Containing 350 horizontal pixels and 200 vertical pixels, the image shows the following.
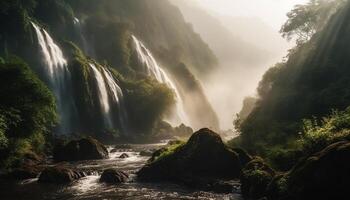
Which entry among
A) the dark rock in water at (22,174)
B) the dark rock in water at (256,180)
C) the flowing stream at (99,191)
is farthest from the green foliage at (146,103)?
the dark rock in water at (256,180)

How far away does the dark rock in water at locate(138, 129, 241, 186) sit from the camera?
28.9 metres

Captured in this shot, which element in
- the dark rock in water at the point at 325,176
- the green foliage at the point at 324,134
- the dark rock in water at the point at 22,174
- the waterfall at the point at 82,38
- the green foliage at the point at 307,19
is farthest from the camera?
the waterfall at the point at 82,38

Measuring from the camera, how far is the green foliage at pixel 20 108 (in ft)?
101

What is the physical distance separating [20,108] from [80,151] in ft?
44.5

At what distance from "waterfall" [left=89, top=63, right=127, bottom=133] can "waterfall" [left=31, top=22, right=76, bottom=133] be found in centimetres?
673

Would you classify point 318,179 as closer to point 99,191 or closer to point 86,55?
point 99,191

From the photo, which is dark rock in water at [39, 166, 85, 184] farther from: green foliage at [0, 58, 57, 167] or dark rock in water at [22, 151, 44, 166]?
dark rock in water at [22, 151, 44, 166]

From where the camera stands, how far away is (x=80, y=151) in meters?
A: 45.1

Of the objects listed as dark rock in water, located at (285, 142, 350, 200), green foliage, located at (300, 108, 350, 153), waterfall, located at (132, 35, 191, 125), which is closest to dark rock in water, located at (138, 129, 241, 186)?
green foliage, located at (300, 108, 350, 153)

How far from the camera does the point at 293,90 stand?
42.6 meters

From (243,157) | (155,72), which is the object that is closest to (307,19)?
(243,157)

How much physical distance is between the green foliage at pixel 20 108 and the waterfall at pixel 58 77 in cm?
3430

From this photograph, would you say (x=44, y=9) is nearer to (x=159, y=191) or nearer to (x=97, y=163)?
(x=97, y=163)

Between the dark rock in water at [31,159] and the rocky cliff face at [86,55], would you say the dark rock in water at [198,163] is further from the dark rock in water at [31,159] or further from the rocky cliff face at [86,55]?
the rocky cliff face at [86,55]
